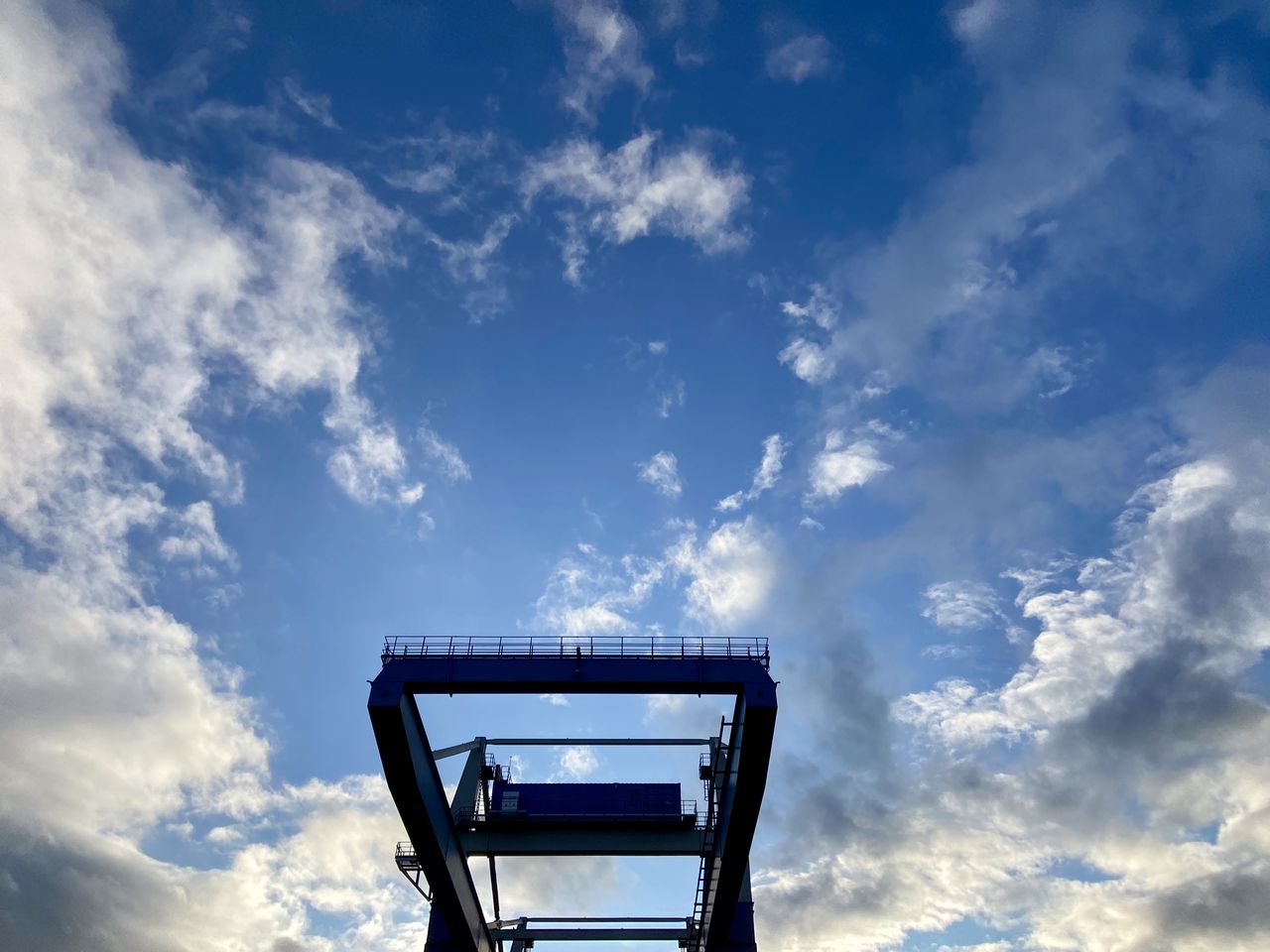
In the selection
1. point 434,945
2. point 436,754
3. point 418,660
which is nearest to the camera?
point 418,660

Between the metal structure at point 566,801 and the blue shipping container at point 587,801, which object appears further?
the blue shipping container at point 587,801

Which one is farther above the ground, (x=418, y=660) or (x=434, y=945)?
(x=418, y=660)

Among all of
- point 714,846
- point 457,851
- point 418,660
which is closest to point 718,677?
point 418,660

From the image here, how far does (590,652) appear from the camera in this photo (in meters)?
22.3

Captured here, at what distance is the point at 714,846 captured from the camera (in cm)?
2830

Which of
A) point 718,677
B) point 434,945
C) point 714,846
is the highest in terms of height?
point 718,677

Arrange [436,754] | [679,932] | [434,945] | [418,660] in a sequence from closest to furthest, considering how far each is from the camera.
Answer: [418,660] → [436,754] → [434,945] → [679,932]

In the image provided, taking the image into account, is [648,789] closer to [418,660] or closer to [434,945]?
[434,945]

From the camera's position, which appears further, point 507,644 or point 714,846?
point 714,846

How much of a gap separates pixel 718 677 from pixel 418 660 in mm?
7978

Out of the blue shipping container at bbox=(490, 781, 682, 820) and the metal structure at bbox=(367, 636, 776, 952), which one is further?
the blue shipping container at bbox=(490, 781, 682, 820)

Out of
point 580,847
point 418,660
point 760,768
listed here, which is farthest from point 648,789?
point 418,660

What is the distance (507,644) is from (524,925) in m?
17.8

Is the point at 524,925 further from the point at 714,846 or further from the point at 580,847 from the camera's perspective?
the point at 714,846
